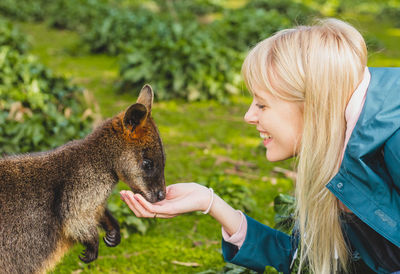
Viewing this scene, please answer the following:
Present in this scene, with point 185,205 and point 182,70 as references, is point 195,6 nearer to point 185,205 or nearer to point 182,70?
point 182,70

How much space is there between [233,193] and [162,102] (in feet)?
9.66

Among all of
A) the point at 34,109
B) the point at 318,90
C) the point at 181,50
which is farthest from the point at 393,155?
the point at 181,50

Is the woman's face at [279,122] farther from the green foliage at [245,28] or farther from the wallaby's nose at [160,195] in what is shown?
the green foliage at [245,28]

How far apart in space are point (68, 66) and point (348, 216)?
6.89 metres

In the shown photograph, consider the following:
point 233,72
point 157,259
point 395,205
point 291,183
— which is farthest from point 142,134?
point 233,72

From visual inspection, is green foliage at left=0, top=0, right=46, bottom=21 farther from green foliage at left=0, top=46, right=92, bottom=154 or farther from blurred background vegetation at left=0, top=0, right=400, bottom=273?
green foliage at left=0, top=46, right=92, bottom=154

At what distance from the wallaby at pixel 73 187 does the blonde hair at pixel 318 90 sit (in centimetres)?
72

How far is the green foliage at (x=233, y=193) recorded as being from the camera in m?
3.77

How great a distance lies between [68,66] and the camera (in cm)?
816

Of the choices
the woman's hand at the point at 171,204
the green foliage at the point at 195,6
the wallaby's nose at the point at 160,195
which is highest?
the woman's hand at the point at 171,204

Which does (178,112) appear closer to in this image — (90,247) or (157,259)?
(157,259)

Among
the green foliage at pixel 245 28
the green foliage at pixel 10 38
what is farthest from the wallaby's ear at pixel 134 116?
the green foliage at pixel 245 28

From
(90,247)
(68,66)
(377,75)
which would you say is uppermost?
(377,75)

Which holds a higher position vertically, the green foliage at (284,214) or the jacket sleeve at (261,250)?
the jacket sleeve at (261,250)
